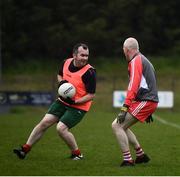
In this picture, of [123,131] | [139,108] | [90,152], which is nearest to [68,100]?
[123,131]

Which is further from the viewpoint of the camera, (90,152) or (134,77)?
(90,152)

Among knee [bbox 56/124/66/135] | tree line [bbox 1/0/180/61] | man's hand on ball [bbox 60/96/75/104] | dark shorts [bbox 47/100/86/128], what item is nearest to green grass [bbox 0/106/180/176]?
knee [bbox 56/124/66/135]

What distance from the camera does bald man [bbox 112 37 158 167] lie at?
11.1 m

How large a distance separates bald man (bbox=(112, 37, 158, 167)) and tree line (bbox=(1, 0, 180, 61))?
42.9 meters

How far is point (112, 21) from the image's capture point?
2295 inches

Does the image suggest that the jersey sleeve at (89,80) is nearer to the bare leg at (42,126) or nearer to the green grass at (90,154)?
the bare leg at (42,126)

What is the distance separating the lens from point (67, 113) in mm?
12297

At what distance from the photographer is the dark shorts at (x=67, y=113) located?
12258 mm

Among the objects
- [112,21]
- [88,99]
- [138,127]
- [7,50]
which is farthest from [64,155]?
[112,21]

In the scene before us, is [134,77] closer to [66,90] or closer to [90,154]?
[66,90]

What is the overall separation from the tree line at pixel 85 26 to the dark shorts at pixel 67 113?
137 ft

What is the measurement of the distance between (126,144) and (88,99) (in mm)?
1172

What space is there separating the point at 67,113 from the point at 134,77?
1.73 metres

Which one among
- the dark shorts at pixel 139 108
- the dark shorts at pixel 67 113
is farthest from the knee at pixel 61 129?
the dark shorts at pixel 139 108
